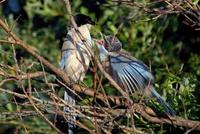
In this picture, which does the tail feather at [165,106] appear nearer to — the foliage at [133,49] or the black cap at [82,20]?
the foliage at [133,49]

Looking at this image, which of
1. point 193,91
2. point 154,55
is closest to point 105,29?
point 154,55

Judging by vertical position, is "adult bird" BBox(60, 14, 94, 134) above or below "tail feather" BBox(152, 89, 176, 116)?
above

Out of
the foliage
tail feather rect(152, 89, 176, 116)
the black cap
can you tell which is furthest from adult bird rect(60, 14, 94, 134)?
tail feather rect(152, 89, 176, 116)

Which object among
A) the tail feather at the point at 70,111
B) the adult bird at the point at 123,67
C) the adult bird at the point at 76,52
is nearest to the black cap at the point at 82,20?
the adult bird at the point at 76,52

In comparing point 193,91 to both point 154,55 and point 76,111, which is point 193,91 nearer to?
point 76,111

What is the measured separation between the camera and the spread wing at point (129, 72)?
4848mm

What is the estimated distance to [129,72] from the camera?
4.97 meters

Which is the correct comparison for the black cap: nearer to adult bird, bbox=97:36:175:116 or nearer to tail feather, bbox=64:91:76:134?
adult bird, bbox=97:36:175:116

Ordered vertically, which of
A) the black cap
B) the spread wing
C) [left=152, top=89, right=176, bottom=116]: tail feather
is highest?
the black cap

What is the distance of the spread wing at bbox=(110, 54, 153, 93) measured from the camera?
4848 mm

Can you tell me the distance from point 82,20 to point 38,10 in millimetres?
2237

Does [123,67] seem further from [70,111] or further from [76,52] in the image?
[70,111]

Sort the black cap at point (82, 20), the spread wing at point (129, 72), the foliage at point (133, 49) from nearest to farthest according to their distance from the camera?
1. the foliage at point (133, 49)
2. the spread wing at point (129, 72)
3. the black cap at point (82, 20)

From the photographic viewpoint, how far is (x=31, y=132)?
6.37 m
